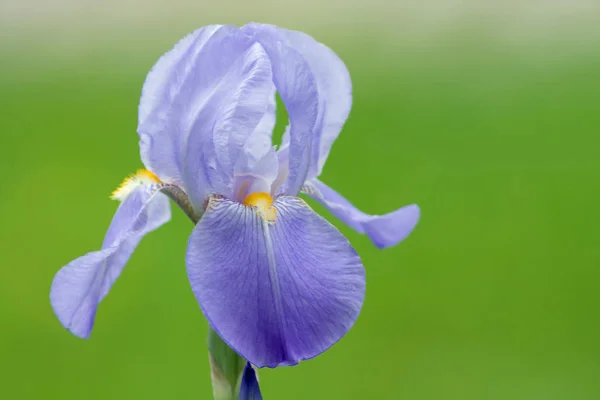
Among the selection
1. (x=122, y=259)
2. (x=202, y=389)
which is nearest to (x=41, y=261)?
(x=202, y=389)

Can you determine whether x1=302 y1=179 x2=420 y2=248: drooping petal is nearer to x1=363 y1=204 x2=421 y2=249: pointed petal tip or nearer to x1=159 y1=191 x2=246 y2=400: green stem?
x1=363 y1=204 x2=421 y2=249: pointed petal tip

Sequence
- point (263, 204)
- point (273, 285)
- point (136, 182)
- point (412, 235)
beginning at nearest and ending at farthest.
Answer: point (273, 285), point (263, 204), point (136, 182), point (412, 235)

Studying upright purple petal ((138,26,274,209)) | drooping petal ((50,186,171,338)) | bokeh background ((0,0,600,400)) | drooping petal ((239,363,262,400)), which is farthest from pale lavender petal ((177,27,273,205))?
bokeh background ((0,0,600,400))

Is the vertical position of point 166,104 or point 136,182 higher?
point 166,104

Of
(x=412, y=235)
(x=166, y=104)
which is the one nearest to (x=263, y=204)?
→ (x=166, y=104)

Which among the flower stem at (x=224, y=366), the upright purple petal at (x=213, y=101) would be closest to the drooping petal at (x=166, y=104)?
the upright purple petal at (x=213, y=101)

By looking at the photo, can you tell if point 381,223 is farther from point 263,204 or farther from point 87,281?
point 87,281
